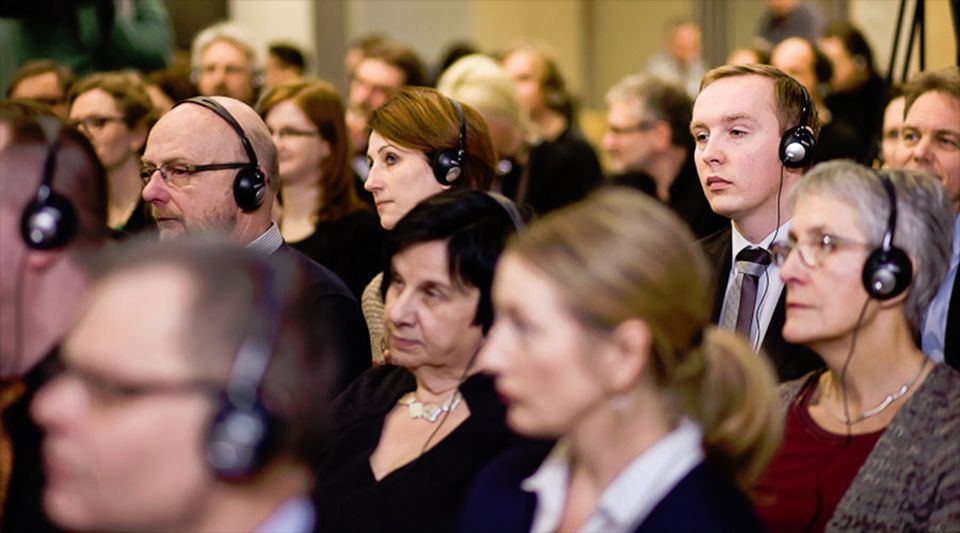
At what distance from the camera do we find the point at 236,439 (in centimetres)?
155

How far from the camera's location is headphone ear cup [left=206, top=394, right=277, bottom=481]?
1.55 meters

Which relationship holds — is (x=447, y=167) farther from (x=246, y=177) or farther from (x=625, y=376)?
(x=625, y=376)

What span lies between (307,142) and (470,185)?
102cm

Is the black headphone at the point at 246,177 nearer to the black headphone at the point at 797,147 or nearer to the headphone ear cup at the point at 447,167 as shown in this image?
the headphone ear cup at the point at 447,167

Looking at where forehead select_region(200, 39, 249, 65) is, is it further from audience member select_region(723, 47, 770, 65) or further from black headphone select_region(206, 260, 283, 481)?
black headphone select_region(206, 260, 283, 481)

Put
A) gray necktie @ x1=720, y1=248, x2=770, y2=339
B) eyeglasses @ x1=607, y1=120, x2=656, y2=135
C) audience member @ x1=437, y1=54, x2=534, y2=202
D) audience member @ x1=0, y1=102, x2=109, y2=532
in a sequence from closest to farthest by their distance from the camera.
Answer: audience member @ x1=0, y1=102, x2=109, y2=532
gray necktie @ x1=720, y1=248, x2=770, y2=339
audience member @ x1=437, y1=54, x2=534, y2=202
eyeglasses @ x1=607, y1=120, x2=656, y2=135

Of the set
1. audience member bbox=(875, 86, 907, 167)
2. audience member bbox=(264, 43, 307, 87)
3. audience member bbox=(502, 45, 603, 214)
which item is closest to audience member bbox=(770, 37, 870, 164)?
audience member bbox=(502, 45, 603, 214)

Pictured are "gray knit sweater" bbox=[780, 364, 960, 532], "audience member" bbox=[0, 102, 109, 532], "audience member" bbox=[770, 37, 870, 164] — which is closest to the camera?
"audience member" bbox=[0, 102, 109, 532]

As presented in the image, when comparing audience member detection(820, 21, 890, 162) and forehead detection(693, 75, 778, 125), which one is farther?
audience member detection(820, 21, 890, 162)

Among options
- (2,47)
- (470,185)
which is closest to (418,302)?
(470,185)

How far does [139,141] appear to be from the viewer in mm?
4754

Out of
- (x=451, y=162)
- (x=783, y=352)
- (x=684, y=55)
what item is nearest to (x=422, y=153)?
(x=451, y=162)

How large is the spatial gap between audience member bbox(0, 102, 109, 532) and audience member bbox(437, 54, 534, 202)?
3.21 metres

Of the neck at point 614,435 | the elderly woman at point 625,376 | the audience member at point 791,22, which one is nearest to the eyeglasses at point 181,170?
the elderly woman at point 625,376
